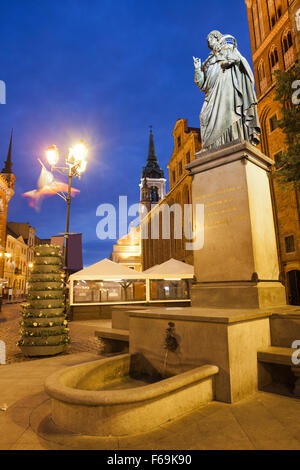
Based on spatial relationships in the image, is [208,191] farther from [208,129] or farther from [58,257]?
[58,257]

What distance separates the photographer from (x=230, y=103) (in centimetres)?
688

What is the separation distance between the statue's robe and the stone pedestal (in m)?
0.70

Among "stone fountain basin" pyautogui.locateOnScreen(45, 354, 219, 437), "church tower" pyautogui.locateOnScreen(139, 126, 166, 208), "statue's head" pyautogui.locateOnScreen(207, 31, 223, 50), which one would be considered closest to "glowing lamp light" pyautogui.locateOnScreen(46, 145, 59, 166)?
"statue's head" pyautogui.locateOnScreen(207, 31, 223, 50)

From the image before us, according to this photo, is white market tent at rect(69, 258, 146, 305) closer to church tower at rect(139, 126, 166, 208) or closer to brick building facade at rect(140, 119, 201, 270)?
brick building facade at rect(140, 119, 201, 270)

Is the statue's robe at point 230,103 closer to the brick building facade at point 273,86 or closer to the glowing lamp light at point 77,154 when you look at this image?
the glowing lamp light at point 77,154

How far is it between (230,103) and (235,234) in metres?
3.47

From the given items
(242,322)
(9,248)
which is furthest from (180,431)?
(9,248)

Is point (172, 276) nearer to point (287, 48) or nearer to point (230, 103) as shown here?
point (230, 103)

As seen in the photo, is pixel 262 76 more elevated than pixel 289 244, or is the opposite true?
pixel 262 76

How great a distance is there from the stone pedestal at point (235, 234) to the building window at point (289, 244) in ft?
52.9

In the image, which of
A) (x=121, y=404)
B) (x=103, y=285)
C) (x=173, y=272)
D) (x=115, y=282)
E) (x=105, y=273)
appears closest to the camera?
(x=121, y=404)

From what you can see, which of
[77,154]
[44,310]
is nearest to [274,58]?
[77,154]

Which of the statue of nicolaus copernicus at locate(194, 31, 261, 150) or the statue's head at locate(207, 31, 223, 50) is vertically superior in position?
the statue's head at locate(207, 31, 223, 50)

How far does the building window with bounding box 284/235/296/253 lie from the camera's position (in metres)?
20.5
